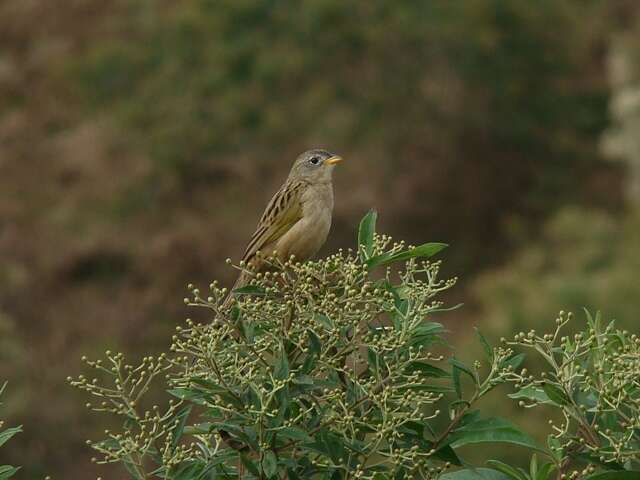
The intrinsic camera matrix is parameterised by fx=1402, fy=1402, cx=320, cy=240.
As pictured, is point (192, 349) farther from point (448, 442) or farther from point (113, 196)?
point (113, 196)

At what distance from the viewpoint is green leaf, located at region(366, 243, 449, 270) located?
441 centimetres

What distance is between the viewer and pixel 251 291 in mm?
4438

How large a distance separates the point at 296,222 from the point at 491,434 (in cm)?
287

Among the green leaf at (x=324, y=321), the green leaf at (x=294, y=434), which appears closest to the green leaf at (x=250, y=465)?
the green leaf at (x=294, y=434)

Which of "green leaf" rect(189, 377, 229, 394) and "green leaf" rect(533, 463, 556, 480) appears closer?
"green leaf" rect(189, 377, 229, 394)

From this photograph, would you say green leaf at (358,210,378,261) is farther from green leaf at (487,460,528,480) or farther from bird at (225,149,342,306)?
bird at (225,149,342,306)

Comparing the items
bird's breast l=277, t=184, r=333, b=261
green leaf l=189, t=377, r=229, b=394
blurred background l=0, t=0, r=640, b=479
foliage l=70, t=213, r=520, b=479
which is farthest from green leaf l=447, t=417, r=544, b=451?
blurred background l=0, t=0, r=640, b=479

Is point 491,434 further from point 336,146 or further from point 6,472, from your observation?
point 336,146

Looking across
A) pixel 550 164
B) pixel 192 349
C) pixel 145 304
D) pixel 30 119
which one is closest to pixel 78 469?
pixel 145 304

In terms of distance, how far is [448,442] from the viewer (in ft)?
13.7

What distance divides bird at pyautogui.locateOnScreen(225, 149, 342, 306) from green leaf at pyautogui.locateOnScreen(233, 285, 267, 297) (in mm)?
1931

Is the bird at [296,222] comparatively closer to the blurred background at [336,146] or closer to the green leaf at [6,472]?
the green leaf at [6,472]

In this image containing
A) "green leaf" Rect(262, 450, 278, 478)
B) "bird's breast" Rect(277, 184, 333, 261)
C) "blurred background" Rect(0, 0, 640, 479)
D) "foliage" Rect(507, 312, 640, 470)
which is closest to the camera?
"green leaf" Rect(262, 450, 278, 478)

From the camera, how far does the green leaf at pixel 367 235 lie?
14.9ft
